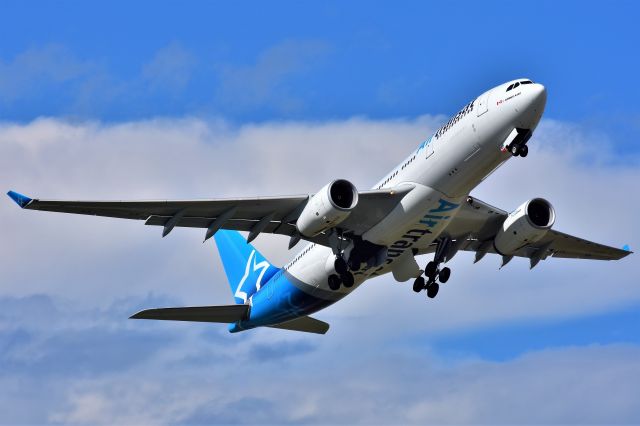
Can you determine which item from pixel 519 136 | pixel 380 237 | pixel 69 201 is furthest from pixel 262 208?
pixel 519 136

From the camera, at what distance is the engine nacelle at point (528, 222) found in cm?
3897

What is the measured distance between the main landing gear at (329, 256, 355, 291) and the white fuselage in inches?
50.7

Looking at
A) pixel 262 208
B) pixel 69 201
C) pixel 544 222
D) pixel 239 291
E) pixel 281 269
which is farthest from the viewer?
pixel 239 291

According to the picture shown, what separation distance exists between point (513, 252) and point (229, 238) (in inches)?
502

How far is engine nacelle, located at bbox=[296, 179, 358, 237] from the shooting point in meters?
34.7

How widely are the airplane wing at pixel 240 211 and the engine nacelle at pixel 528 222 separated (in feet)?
19.2

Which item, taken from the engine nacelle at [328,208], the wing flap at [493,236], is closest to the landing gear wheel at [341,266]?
the engine nacelle at [328,208]

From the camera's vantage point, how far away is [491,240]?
136 feet

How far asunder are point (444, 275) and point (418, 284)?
3.29 ft

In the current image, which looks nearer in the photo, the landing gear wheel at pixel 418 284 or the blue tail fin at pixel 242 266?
the landing gear wheel at pixel 418 284

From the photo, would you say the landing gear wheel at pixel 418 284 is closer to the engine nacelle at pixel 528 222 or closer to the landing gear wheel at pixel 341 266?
the engine nacelle at pixel 528 222

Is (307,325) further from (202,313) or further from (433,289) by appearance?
(433,289)

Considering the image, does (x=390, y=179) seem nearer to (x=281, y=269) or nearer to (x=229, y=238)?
(x=281, y=269)

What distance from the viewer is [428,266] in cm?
4022
